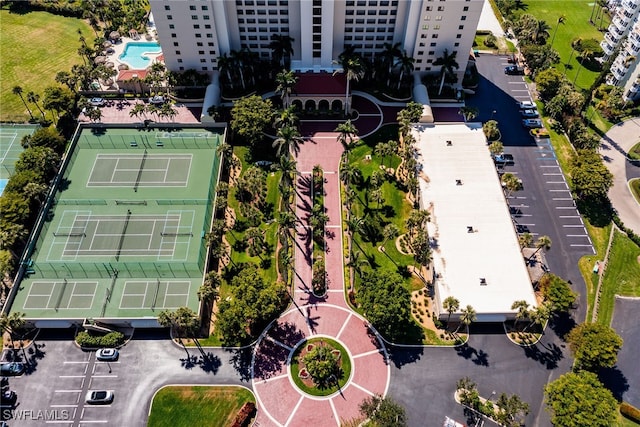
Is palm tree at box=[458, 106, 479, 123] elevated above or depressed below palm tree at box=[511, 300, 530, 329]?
above

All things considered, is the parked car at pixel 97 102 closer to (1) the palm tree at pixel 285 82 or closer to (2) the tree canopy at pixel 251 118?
(2) the tree canopy at pixel 251 118

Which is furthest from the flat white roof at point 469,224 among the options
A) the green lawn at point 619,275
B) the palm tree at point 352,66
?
the palm tree at point 352,66

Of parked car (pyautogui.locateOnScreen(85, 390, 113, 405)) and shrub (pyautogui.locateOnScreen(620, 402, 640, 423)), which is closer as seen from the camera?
shrub (pyautogui.locateOnScreen(620, 402, 640, 423))

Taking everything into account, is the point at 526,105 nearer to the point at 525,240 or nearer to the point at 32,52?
the point at 525,240

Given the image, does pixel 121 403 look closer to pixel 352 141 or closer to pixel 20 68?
pixel 352 141

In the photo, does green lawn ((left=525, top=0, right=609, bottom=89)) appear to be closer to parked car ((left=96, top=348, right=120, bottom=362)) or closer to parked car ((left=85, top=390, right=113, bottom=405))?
parked car ((left=96, top=348, right=120, bottom=362))

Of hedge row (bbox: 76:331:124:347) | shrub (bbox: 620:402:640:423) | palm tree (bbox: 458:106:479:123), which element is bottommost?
shrub (bbox: 620:402:640:423)

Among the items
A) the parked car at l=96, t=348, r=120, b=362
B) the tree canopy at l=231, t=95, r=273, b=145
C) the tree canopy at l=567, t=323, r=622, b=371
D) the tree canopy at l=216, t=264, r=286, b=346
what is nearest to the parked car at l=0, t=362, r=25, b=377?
the parked car at l=96, t=348, r=120, b=362
